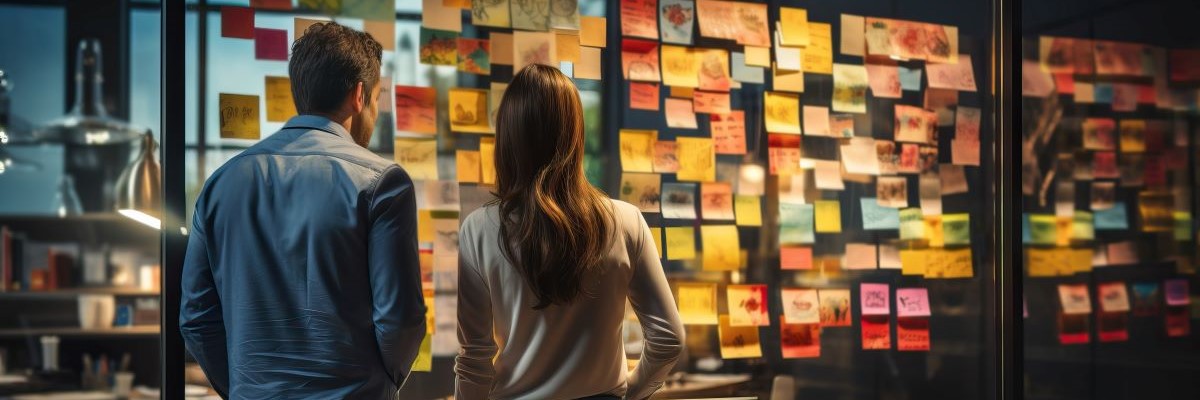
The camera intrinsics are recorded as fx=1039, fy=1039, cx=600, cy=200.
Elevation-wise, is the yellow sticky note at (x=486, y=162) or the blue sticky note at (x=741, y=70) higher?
the blue sticky note at (x=741, y=70)

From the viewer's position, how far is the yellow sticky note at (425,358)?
2.73 metres

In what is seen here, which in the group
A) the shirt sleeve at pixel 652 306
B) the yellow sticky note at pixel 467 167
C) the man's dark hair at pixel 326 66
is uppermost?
the man's dark hair at pixel 326 66

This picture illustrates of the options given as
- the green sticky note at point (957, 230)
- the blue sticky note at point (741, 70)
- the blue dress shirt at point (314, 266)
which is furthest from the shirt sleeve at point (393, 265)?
the green sticky note at point (957, 230)

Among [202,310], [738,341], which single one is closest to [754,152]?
[738,341]

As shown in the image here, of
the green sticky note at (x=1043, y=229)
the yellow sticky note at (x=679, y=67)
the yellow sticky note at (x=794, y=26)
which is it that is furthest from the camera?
the green sticky note at (x=1043, y=229)

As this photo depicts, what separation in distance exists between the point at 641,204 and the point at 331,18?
97 cm

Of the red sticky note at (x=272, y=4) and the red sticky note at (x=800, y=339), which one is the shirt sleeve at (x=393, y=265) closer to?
the red sticky note at (x=272, y=4)

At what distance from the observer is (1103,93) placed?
3596 millimetres

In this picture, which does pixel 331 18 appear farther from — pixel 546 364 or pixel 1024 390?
pixel 1024 390

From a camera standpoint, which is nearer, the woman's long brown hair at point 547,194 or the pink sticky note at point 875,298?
the woman's long brown hair at point 547,194

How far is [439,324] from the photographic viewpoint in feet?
9.04

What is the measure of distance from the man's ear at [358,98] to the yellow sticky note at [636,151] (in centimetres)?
105

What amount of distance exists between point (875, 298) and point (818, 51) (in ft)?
2.53

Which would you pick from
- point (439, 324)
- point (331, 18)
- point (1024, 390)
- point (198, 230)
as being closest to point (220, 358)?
point (198, 230)
